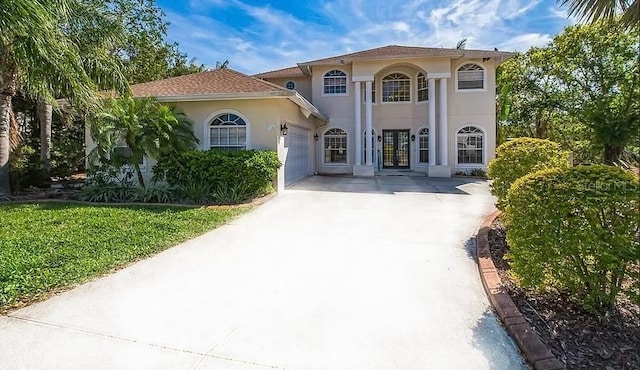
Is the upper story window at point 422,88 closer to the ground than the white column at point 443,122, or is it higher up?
higher up

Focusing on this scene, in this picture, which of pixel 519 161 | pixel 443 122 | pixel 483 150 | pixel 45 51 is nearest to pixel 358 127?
Result: pixel 443 122

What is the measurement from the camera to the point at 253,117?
12.1 metres

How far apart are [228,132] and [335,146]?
29.7 ft

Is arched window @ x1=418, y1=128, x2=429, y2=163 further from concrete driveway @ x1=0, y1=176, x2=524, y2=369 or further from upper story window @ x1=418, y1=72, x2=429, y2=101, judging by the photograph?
concrete driveway @ x1=0, y1=176, x2=524, y2=369

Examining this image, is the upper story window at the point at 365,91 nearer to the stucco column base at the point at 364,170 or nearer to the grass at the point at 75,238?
the stucco column base at the point at 364,170

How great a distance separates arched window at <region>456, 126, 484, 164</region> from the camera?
62.4 ft

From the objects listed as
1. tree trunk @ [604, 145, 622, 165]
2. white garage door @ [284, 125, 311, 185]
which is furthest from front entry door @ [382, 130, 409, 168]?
tree trunk @ [604, 145, 622, 165]

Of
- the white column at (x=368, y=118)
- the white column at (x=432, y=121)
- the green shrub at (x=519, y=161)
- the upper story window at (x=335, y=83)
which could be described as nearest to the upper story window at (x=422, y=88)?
the white column at (x=432, y=121)

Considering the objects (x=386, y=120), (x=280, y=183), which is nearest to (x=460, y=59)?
(x=386, y=120)

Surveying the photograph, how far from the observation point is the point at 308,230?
738cm

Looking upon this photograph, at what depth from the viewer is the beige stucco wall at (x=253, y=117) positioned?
11.9 meters

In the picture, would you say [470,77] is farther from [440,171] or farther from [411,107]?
[440,171]

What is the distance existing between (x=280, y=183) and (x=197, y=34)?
11.7m

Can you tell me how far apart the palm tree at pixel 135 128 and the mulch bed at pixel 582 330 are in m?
9.65
